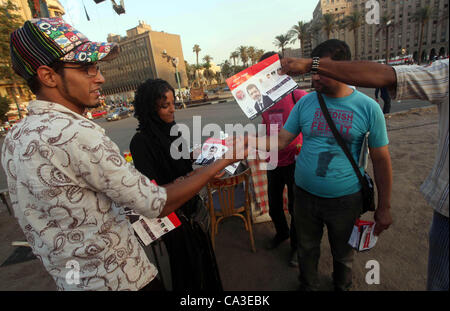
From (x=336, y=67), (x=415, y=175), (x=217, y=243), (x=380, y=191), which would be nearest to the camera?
(x=336, y=67)

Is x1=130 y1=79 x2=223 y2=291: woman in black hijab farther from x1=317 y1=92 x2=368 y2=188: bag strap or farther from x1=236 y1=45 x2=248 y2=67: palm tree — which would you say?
x1=236 y1=45 x2=248 y2=67: palm tree

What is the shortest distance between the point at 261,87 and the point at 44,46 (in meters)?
1.08

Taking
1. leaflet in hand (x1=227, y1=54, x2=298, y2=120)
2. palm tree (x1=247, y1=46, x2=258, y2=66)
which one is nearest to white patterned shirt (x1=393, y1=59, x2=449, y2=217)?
leaflet in hand (x1=227, y1=54, x2=298, y2=120)

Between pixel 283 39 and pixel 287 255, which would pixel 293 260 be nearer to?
pixel 287 255

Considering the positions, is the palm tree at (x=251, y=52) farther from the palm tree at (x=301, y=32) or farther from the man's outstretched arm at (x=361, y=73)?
the man's outstretched arm at (x=361, y=73)

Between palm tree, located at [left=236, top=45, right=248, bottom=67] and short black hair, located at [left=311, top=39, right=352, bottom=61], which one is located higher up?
palm tree, located at [left=236, top=45, right=248, bottom=67]

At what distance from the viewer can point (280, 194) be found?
2.83m

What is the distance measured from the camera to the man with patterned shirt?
2.91 ft

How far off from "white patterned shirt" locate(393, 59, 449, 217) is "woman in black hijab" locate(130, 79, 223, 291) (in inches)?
59.2

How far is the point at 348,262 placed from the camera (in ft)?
6.56

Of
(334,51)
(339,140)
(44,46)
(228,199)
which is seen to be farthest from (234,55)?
(44,46)

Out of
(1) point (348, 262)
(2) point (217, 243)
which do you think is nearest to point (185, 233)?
(1) point (348, 262)
